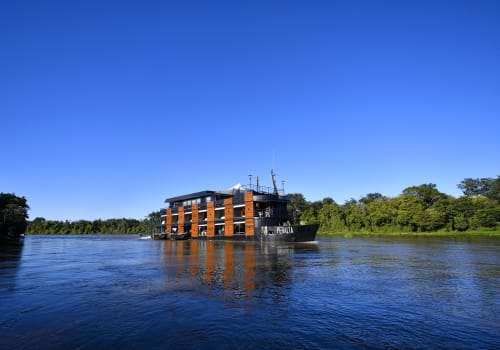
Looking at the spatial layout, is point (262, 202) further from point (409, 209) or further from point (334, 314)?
point (409, 209)

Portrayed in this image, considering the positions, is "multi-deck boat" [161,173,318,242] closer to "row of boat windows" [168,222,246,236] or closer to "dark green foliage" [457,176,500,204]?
"row of boat windows" [168,222,246,236]

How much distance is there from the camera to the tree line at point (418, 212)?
86.0 metres

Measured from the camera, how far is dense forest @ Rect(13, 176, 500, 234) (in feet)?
282

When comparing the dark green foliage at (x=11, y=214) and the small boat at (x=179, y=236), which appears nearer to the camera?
the dark green foliage at (x=11, y=214)

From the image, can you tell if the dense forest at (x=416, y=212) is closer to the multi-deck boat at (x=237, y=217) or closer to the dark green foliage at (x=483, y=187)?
the dark green foliage at (x=483, y=187)

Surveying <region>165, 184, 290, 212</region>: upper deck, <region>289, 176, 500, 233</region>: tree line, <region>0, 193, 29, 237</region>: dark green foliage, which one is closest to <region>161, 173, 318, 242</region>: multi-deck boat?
<region>165, 184, 290, 212</region>: upper deck

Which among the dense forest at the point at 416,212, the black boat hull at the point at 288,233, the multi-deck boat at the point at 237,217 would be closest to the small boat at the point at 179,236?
the multi-deck boat at the point at 237,217

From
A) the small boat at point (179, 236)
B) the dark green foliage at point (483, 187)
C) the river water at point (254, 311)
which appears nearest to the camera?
the river water at point (254, 311)

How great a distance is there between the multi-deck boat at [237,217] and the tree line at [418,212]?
25.4 m

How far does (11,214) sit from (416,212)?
336ft

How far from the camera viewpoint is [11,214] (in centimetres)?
6194

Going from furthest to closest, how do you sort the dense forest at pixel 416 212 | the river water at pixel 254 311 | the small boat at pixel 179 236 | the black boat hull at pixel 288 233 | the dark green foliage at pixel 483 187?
1. the dark green foliage at pixel 483 187
2. the dense forest at pixel 416 212
3. the small boat at pixel 179 236
4. the black boat hull at pixel 288 233
5. the river water at pixel 254 311

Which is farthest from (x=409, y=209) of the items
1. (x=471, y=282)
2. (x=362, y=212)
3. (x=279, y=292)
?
(x=279, y=292)

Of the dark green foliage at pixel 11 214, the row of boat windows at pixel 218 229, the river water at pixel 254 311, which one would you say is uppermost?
the dark green foliage at pixel 11 214
